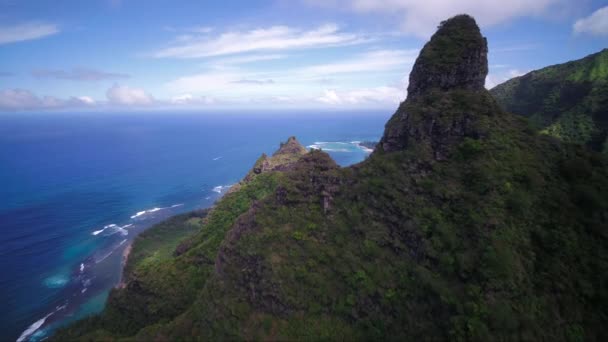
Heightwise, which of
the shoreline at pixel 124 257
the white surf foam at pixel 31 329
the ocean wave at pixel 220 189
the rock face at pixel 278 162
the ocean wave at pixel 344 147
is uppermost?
the rock face at pixel 278 162

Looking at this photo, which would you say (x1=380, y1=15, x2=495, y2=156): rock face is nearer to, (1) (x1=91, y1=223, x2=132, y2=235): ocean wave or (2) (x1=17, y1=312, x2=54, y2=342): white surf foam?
(2) (x1=17, y1=312, x2=54, y2=342): white surf foam

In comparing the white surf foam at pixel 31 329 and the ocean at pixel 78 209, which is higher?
the ocean at pixel 78 209

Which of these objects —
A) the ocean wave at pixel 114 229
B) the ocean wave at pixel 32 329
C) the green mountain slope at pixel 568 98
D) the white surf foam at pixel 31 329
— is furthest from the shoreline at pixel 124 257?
the green mountain slope at pixel 568 98

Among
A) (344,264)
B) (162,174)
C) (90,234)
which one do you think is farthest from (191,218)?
(344,264)

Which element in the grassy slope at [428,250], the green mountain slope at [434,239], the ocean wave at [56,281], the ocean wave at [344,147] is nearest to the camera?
the grassy slope at [428,250]

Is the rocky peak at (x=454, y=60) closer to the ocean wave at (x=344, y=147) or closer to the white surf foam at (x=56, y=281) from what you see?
the white surf foam at (x=56, y=281)

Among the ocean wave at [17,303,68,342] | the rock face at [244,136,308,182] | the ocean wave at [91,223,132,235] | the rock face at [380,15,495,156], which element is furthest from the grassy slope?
the ocean wave at [91,223,132,235]

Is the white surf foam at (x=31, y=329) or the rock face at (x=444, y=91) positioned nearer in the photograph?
the rock face at (x=444, y=91)

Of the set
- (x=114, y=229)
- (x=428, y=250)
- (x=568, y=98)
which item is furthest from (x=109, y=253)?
(x=568, y=98)
